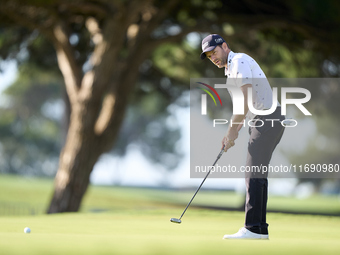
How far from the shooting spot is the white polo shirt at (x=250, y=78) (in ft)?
16.4

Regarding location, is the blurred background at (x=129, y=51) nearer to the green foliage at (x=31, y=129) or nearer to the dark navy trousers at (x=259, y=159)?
the dark navy trousers at (x=259, y=159)

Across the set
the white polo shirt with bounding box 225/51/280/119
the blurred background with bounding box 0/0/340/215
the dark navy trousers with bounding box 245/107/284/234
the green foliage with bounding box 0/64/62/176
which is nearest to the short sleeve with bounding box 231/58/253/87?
the white polo shirt with bounding box 225/51/280/119

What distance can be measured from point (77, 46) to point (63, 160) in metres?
3.80

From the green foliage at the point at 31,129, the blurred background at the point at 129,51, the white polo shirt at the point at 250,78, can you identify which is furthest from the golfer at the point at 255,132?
the green foliage at the point at 31,129

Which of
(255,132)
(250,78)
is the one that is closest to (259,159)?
(255,132)

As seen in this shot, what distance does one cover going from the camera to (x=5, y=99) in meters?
41.2

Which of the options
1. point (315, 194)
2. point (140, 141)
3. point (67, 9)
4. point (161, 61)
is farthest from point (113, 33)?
point (140, 141)

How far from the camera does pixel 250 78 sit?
498 cm

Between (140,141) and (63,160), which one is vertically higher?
(140,141)

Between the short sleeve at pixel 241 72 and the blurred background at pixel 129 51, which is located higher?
the blurred background at pixel 129 51

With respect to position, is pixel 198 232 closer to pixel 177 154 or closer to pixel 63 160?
pixel 63 160

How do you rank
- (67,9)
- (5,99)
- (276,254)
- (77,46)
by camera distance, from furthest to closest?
(5,99)
(77,46)
(67,9)
(276,254)

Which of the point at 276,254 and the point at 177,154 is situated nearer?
the point at 276,254

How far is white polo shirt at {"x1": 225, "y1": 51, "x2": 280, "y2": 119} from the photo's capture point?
4.99m
